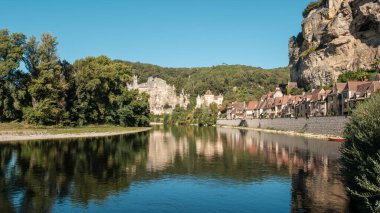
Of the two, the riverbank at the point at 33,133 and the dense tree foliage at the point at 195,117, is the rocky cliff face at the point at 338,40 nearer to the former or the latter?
the dense tree foliage at the point at 195,117

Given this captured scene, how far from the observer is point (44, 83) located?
65.6 m

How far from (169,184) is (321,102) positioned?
66.6m

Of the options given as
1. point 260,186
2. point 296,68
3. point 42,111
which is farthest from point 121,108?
point 260,186

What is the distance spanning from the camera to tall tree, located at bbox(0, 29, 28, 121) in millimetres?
63725

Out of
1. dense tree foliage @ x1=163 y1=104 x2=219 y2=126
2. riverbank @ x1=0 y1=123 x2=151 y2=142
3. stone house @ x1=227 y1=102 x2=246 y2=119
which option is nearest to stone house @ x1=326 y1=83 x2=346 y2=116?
riverbank @ x1=0 y1=123 x2=151 y2=142

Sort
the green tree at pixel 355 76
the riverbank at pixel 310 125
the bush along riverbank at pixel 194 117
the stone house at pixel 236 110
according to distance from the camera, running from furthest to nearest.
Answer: the stone house at pixel 236 110, the bush along riverbank at pixel 194 117, the green tree at pixel 355 76, the riverbank at pixel 310 125

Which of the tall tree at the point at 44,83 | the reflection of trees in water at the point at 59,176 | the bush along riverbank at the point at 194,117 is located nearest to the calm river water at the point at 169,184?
the reflection of trees in water at the point at 59,176

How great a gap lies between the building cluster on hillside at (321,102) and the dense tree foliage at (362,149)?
58.2 ft

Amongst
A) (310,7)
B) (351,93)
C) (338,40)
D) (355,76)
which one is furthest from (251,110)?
(351,93)

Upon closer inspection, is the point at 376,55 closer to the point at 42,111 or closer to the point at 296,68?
the point at 296,68

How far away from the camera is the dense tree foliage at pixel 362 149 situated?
15.1 m

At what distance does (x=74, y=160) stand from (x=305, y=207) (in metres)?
21.2

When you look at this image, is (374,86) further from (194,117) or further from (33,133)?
(194,117)

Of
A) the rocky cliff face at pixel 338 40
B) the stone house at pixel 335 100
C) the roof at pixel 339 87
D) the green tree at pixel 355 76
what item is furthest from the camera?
the rocky cliff face at pixel 338 40
